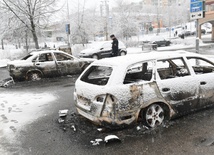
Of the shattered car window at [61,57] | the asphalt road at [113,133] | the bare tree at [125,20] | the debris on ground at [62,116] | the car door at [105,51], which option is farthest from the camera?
the bare tree at [125,20]

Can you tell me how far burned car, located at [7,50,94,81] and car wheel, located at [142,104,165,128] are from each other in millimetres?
7527

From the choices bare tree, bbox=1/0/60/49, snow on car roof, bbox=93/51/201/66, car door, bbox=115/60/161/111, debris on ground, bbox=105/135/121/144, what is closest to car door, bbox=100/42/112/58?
bare tree, bbox=1/0/60/49

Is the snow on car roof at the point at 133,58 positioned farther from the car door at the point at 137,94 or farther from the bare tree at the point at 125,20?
the bare tree at the point at 125,20

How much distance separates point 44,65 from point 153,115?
24.9ft

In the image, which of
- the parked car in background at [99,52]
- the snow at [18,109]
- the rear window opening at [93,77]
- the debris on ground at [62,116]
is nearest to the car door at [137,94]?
the rear window opening at [93,77]

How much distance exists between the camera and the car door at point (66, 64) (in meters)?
11.9

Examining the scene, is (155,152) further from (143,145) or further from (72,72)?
(72,72)

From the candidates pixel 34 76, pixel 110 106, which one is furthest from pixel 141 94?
pixel 34 76

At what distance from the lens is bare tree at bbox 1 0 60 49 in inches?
770

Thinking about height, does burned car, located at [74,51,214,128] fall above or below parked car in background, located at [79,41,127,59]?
below

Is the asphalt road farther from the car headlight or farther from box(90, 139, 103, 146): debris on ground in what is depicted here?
the car headlight

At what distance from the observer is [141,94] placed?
189 inches

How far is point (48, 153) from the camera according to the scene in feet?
14.0

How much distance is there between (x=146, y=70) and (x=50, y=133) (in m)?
2.65
